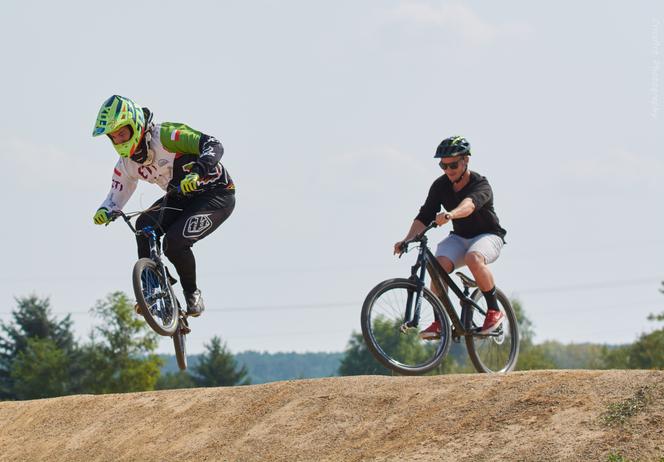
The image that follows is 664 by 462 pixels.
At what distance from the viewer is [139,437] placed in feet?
41.6

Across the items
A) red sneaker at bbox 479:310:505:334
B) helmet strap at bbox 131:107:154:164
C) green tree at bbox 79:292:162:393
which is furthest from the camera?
green tree at bbox 79:292:162:393

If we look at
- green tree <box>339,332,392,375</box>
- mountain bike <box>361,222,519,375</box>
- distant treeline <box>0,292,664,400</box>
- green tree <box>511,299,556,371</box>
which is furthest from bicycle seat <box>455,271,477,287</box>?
green tree <box>339,332,392,375</box>

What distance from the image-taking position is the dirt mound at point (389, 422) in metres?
9.12

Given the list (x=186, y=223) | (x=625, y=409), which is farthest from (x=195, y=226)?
(x=625, y=409)

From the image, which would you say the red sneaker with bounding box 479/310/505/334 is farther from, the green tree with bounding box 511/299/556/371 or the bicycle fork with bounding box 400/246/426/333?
the green tree with bounding box 511/299/556/371

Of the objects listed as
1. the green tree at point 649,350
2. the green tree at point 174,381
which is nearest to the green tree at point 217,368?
the green tree at point 174,381

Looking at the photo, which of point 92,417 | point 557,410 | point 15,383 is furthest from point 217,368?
point 557,410

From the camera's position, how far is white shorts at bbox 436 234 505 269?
12.2 m

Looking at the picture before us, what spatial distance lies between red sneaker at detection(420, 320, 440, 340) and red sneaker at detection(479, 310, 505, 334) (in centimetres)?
73

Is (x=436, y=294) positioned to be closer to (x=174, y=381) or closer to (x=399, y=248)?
(x=399, y=248)

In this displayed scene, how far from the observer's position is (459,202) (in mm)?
12250

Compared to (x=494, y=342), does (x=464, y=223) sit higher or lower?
higher

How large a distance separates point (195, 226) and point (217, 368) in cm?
7511

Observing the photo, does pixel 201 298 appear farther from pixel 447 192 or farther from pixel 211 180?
pixel 447 192
